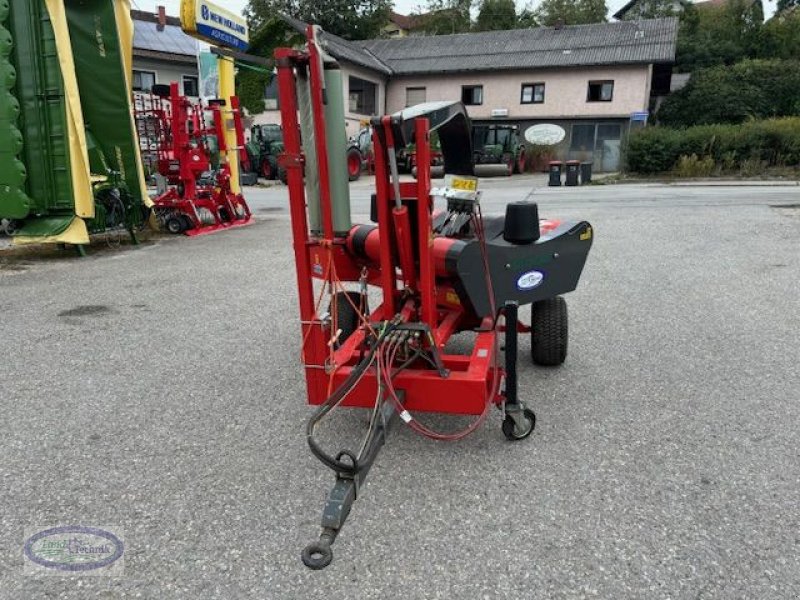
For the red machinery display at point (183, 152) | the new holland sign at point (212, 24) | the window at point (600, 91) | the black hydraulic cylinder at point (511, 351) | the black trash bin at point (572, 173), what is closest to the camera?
the black hydraulic cylinder at point (511, 351)

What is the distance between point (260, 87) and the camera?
30.4m

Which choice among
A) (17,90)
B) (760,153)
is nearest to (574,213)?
(17,90)

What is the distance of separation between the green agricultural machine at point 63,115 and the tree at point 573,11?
5572 cm

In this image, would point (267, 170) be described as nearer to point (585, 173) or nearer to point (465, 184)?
point (585, 173)

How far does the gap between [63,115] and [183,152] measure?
2751 mm

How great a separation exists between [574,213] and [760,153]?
47.7 feet

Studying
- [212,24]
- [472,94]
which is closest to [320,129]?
[212,24]

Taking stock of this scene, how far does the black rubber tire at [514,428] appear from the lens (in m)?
3.26

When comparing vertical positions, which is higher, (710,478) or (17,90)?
(17,90)

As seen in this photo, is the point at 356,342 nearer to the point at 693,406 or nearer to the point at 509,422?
the point at 509,422

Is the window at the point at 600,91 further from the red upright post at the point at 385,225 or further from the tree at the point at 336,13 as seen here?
the red upright post at the point at 385,225

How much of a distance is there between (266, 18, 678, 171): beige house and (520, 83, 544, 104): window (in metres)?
0.05

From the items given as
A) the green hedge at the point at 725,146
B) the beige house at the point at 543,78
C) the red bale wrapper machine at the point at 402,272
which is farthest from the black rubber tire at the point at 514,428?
the beige house at the point at 543,78

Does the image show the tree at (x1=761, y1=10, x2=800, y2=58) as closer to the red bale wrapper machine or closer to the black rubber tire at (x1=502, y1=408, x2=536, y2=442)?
the red bale wrapper machine
